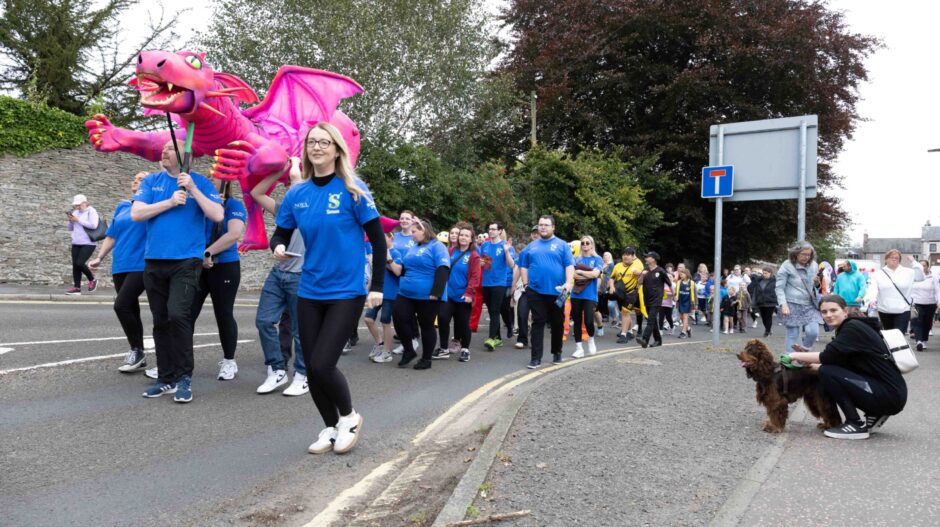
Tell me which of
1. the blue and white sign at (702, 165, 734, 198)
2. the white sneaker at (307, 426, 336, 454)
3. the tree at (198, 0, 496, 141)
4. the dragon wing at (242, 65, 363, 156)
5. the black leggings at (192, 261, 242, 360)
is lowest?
the white sneaker at (307, 426, 336, 454)

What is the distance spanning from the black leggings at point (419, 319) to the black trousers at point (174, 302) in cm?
285

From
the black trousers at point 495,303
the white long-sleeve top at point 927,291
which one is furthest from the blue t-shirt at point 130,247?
the white long-sleeve top at point 927,291

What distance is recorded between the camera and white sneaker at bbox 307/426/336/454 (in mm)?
4453

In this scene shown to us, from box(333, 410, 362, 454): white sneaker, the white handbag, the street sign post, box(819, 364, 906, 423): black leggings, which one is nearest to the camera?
box(333, 410, 362, 454): white sneaker

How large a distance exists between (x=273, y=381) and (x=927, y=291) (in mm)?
12113

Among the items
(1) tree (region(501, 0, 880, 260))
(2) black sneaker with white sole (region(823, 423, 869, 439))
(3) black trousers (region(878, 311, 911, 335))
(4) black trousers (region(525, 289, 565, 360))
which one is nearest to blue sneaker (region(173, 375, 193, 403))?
(4) black trousers (region(525, 289, 565, 360))

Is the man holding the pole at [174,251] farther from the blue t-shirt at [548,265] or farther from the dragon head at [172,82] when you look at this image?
the blue t-shirt at [548,265]

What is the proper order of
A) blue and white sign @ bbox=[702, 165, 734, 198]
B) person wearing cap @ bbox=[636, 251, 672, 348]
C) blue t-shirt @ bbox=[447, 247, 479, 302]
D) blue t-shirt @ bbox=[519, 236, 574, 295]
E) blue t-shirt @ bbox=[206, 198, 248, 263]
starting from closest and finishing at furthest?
blue t-shirt @ bbox=[206, 198, 248, 263], blue t-shirt @ bbox=[519, 236, 574, 295], blue t-shirt @ bbox=[447, 247, 479, 302], blue and white sign @ bbox=[702, 165, 734, 198], person wearing cap @ bbox=[636, 251, 672, 348]

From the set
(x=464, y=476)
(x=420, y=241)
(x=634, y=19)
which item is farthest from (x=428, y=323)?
A: (x=634, y=19)

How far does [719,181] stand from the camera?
432 inches

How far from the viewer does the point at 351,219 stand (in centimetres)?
426

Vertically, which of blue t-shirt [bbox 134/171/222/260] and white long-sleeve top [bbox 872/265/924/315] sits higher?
blue t-shirt [bbox 134/171/222/260]

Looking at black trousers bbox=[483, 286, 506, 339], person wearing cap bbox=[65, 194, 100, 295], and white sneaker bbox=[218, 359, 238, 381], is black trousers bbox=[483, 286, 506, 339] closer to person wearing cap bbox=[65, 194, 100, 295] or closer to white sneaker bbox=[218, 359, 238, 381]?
white sneaker bbox=[218, 359, 238, 381]

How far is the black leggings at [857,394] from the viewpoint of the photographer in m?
5.09
